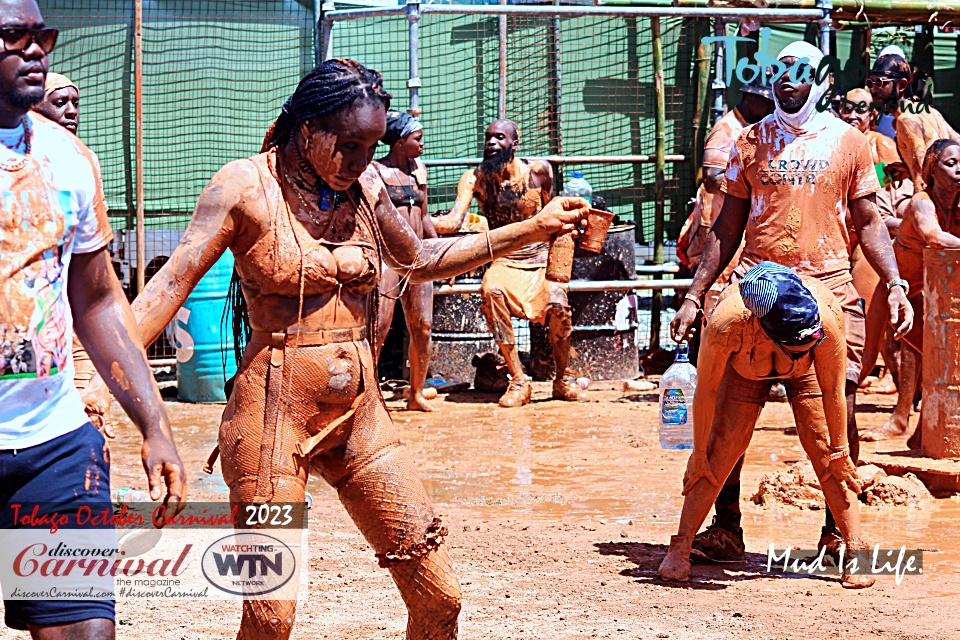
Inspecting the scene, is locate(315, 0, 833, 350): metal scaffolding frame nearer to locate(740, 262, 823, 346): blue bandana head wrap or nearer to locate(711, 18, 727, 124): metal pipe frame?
locate(711, 18, 727, 124): metal pipe frame

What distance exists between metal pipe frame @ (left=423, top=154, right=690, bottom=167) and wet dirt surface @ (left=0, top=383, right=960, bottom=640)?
11.9ft

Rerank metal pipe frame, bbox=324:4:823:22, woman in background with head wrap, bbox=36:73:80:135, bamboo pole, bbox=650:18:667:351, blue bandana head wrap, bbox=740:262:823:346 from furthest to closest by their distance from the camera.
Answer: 1. bamboo pole, bbox=650:18:667:351
2. metal pipe frame, bbox=324:4:823:22
3. woman in background with head wrap, bbox=36:73:80:135
4. blue bandana head wrap, bbox=740:262:823:346

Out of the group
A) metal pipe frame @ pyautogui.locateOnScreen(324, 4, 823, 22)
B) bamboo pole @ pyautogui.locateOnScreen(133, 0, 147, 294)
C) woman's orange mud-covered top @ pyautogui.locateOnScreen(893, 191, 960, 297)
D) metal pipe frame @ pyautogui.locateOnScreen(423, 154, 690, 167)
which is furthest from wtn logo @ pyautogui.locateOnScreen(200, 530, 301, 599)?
metal pipe frame @ pyautogui.locateOnScreen(423, 154, 690, 167)

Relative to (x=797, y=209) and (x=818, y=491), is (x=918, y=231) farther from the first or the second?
(x=797, y=209)

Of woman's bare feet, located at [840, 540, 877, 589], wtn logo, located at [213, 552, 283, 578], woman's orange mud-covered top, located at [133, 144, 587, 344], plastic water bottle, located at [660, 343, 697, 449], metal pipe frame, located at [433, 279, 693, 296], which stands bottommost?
woman's bare feet, located at [840, 540, 877, 589]

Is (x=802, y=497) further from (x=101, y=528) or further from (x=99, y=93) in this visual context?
(x=99, y=93)

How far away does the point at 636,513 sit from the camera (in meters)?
6.66

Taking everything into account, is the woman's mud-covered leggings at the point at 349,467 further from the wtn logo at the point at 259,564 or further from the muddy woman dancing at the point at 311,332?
the wtn logo at the point at 259,564

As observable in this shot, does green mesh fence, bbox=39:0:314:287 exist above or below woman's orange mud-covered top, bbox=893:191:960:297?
above

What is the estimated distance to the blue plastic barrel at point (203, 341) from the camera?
408 inches

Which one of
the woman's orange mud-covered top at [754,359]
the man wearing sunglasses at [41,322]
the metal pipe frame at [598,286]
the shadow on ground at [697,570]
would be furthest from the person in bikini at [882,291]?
the man wearing sunglasses at [41,322]

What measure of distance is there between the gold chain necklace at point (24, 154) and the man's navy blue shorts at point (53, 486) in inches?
24.5

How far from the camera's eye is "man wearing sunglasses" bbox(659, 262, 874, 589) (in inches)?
195

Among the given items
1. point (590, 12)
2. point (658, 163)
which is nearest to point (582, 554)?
point (590, 12)
